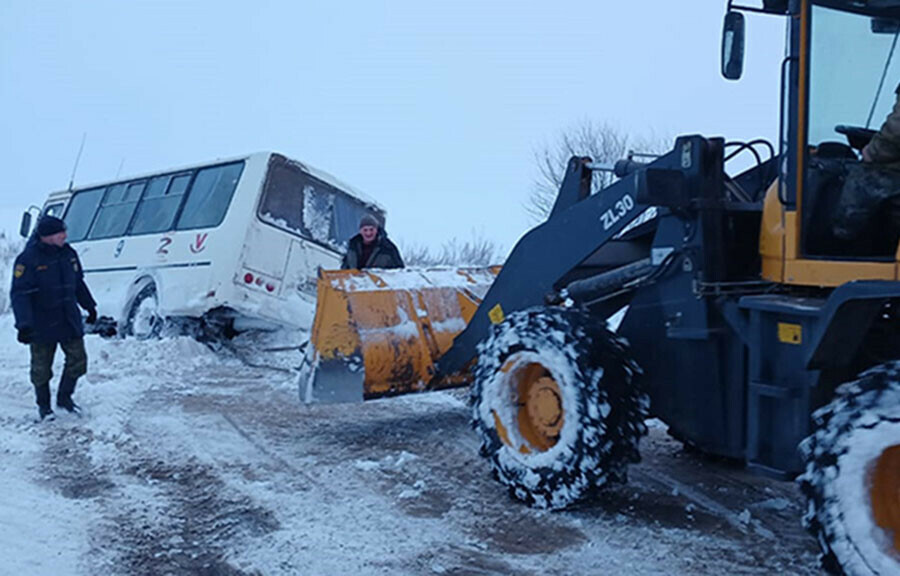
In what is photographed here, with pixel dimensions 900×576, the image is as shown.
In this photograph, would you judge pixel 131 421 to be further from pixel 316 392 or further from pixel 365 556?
pixel 365 556

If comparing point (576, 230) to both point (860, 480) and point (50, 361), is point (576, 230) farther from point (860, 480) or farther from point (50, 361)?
point (50, 361)

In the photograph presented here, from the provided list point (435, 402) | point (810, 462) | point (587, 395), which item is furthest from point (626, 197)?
point (435, 402)

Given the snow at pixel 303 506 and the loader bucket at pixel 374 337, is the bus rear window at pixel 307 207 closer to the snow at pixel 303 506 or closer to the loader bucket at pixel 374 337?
the snow at pixel 303 506

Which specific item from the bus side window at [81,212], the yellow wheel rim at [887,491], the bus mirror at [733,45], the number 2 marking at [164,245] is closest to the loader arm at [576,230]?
the bus mirror at [733,45]

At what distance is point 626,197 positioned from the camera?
4.79 metres

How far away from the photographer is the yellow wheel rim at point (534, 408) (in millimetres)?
4777

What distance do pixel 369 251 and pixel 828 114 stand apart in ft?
15.8

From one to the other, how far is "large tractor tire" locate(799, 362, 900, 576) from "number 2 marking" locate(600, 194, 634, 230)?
1.72m

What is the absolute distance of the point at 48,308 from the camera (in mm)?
7180

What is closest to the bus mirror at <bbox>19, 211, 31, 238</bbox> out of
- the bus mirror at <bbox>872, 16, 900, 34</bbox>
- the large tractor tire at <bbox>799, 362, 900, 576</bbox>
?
the bus mirror at <bbox>872, 16, 900, 34</bbox>

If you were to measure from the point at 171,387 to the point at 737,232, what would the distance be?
6288mm

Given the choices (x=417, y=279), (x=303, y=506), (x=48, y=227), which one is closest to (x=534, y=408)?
(x=303, y=506)

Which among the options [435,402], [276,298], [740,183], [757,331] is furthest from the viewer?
[276,298]

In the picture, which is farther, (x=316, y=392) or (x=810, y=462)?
(x=316, y=392)
